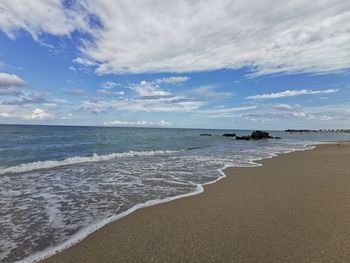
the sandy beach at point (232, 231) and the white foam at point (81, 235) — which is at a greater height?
the sandy beach at point (232, 231)

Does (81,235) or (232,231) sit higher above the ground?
(232,231)

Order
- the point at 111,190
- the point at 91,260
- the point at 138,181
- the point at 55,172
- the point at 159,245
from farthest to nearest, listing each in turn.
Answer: the point at 55,172 < the point at 138,181 < the point at 111,190 < the point at 159,245 < the point at 91,260

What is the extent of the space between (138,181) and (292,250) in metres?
6.67

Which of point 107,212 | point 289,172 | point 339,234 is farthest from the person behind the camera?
point 289,172

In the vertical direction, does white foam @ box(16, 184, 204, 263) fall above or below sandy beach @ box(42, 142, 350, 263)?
below

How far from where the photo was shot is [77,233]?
481cm

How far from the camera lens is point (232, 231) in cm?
468

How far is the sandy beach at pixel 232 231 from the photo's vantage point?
150 inches

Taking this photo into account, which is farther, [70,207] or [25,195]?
[25,195]

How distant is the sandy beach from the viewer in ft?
12.5

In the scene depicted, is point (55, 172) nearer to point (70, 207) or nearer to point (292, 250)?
point (70, 207)

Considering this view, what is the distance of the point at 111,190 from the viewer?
830cm

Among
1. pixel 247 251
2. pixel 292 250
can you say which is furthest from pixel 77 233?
pixel 292 250

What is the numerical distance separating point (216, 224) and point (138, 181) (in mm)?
5197
